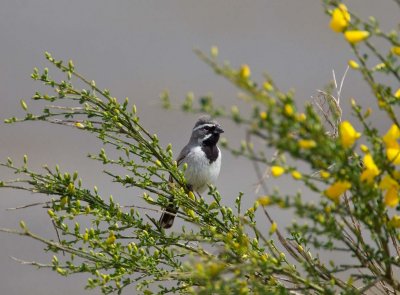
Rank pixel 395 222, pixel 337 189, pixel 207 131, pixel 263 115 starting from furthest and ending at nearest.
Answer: pixel 207 131
pixel 395 222
pixel 337 189
pixel 263 115

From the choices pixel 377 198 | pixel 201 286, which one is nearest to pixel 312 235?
pixel 377 198

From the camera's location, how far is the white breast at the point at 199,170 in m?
4.91

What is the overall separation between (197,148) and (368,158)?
11.7 ft

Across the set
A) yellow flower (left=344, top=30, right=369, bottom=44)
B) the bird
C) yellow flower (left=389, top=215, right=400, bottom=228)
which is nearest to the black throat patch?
the bird

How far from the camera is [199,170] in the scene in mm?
4926

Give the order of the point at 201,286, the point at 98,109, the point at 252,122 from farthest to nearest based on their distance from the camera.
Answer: the point at 98,109 → the point at 201,286 → the point at 252,122

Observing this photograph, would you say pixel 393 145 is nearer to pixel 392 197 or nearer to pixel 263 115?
pixel 392 197

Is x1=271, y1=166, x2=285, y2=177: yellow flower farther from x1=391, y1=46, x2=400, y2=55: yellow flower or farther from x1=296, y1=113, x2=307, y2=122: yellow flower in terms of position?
x1=391, y1=46, x2=400, y2=55: yellow flower

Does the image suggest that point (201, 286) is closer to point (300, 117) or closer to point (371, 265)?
point (371, 265)

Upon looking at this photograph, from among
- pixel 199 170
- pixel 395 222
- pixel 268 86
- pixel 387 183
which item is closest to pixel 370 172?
pixel 387 183

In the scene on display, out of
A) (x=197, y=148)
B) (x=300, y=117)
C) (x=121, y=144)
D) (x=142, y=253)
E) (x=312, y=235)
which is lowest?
(x=312, y=235)

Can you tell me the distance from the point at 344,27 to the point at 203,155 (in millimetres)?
3523

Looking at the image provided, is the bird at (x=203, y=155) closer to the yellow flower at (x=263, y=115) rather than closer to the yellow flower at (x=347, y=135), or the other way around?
the yellow flower at (x=347, y=135)

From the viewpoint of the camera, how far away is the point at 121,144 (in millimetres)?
2559
